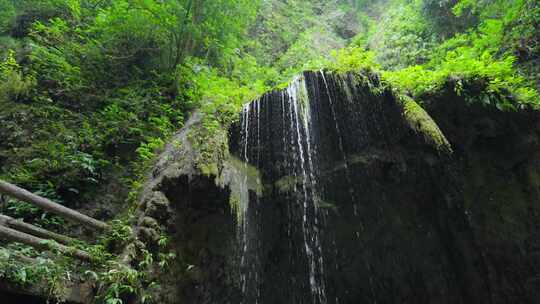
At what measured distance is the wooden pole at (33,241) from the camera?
10.4 ft

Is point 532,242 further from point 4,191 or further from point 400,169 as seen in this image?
point 4,191

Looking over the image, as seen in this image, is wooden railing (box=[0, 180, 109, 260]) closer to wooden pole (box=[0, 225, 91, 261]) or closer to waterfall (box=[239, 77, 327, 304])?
wooden pole (box=[0, 225, 91, 261])

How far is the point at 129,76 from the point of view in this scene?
7008 millimetres

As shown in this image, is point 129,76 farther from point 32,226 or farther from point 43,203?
point 32,226

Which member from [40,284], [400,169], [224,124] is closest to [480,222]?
[400,169]

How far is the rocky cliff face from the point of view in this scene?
208 inches

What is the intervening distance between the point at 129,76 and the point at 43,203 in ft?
13.8

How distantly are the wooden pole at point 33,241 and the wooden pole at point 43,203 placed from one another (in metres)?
0.41

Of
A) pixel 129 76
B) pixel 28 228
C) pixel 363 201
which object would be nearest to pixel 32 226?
pixel 28 228

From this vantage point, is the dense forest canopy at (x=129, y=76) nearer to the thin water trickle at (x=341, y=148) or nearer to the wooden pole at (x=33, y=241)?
the thin water trickle at (x=341, y=148)

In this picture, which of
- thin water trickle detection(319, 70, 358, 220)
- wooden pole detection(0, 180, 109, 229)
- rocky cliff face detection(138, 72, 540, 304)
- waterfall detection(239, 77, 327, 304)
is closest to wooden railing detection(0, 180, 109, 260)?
wooden pole detection(0, 180, 109, 229)

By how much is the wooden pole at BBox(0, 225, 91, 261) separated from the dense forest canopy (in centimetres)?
107

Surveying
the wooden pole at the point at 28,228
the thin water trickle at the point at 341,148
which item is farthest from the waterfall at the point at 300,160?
the wooden pole at the point at 28,228

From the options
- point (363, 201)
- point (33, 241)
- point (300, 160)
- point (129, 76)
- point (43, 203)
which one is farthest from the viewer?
point (129, 76)
